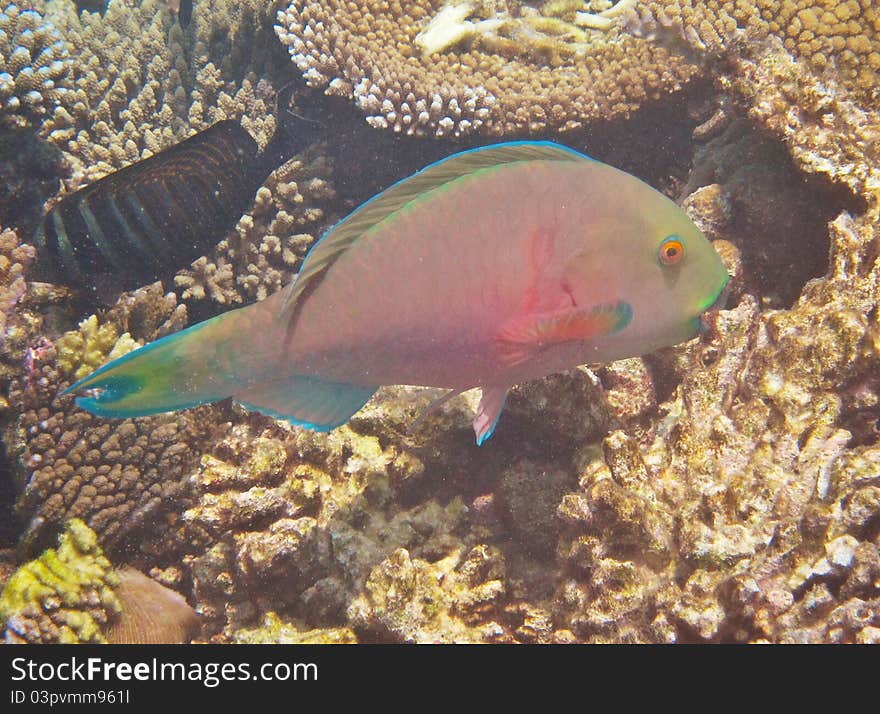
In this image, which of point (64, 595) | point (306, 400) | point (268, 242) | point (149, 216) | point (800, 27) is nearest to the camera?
point (306, 400)

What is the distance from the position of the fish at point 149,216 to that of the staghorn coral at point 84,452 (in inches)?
19.2

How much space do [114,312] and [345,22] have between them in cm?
341

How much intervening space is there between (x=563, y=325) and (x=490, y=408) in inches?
20.5

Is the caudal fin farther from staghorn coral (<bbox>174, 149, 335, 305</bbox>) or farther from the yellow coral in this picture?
staghorn coral (<bbox>174, 149, 335, 305</bbox>)

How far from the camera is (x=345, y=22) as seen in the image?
534 centimetres

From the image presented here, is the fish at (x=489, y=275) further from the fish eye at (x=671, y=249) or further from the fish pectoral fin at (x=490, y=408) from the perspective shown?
the fish pectoral fin at (x=490, y=408)

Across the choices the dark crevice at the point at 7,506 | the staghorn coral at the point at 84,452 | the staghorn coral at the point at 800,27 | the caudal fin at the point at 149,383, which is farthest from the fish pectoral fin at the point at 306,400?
the staghorn coral at the point at 800,27

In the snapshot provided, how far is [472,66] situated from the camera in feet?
17.1

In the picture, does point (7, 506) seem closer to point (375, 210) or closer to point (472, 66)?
point (375, 210)

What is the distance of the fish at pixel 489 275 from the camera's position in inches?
83.7

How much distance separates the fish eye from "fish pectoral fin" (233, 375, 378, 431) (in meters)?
1.27

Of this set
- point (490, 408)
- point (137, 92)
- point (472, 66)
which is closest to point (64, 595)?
point (490, 408)

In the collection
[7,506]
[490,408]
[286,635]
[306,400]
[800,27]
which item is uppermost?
[800,27]

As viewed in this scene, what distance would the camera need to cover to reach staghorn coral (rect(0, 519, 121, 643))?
3225 millimetres
